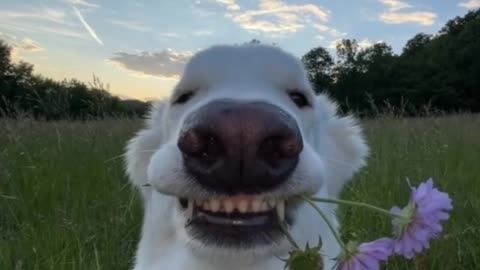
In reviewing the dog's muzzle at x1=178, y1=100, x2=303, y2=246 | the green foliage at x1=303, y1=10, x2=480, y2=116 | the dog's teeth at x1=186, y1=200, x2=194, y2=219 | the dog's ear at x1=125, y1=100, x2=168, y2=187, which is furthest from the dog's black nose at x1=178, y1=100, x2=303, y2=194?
the green foliage at x1=303, y1=10, x2=480, y2=116

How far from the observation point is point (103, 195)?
4348 millimetres

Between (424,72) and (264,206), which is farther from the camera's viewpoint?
(424,72)

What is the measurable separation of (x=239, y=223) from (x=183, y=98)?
0.62 metres

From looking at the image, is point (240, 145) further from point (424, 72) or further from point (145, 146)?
point (424, 72)

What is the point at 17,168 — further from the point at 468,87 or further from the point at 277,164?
the point at 468,87

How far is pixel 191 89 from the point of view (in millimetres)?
1966

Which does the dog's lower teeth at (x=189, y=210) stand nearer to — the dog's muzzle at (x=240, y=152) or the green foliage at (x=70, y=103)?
the dog's muzzle at (x=240, y=152)

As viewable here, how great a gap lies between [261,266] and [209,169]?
569 millimetres

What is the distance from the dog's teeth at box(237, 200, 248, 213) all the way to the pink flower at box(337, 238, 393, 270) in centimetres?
41

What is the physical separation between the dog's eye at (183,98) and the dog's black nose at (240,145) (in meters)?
0.56

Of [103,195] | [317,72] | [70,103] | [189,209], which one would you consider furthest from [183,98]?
[317,72]

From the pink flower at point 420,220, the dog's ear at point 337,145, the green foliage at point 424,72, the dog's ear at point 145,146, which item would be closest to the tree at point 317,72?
the dog's ear at point 337,145

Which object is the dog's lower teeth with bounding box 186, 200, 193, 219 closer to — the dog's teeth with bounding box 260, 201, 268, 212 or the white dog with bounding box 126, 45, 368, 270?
the white dog with bounding box 126, 45, 368, 270

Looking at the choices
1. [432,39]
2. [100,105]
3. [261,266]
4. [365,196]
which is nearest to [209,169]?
[261,266]
